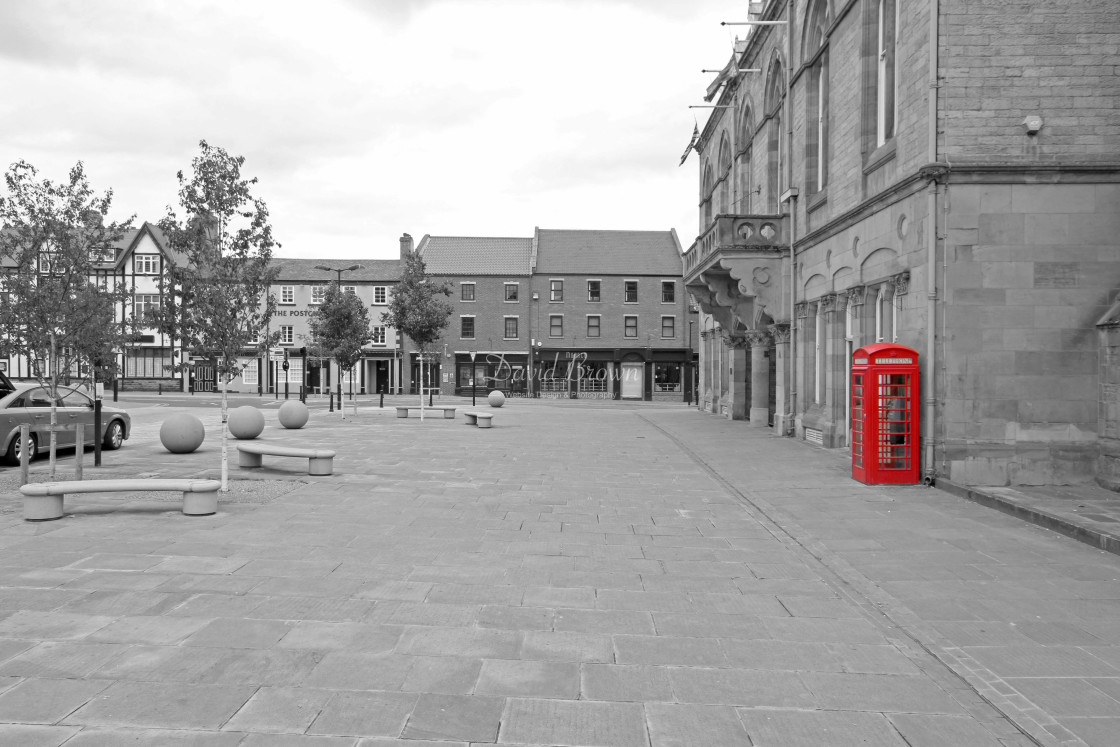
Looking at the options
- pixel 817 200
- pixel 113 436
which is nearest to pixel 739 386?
pixel 817 200

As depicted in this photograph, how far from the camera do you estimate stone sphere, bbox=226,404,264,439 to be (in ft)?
62.4

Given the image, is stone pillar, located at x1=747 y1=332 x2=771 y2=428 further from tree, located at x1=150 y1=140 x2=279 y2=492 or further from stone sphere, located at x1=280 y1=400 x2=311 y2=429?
tree, located at x1=150 y1=140 x2=279 y2=492

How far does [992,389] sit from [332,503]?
9.29 meters

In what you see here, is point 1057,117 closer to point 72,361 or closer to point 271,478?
point 271,478

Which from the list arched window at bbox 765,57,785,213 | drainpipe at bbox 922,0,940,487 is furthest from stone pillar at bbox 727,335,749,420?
drainpipe at bbox 922,0,940,487

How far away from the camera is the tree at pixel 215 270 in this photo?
11.2 metres

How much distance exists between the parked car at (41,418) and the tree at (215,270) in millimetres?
3708

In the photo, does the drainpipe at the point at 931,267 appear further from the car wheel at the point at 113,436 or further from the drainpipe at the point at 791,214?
the car wheel at the point at 113,436

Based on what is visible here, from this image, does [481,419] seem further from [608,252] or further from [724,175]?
[608,252]

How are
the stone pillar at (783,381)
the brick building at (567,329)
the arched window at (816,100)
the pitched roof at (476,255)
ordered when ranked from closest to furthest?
the arched window at (816,100) → the stone pillar at (783,381) → the brick building at (567,329) → the pitched roof at (476,255)

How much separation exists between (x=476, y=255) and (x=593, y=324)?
10.5 meters

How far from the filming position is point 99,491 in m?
9.23

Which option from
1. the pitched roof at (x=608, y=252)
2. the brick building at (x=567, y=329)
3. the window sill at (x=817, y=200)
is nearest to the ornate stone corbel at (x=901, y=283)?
the window sill at (x=817, y=200)

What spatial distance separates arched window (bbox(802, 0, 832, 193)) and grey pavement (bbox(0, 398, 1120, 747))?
1019cm
